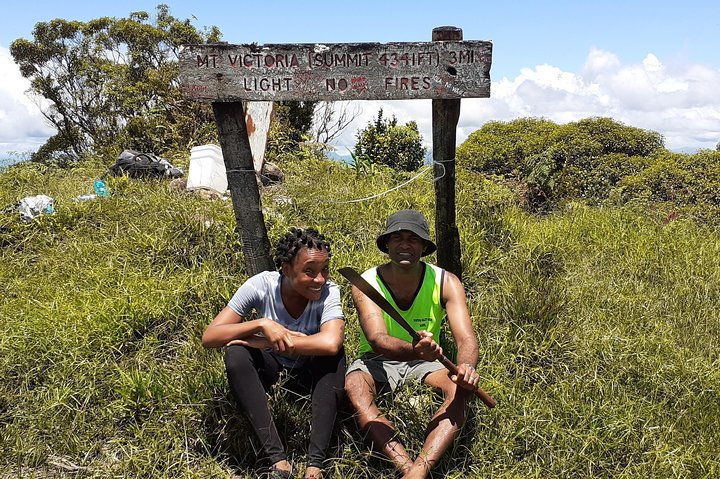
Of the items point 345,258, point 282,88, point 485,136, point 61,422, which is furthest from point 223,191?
point 485,136

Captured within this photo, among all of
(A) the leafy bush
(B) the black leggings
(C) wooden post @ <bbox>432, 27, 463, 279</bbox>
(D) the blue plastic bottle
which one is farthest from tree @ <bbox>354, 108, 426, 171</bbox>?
(B) the black leggings

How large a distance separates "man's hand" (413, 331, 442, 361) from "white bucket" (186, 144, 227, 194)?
3.73 meters

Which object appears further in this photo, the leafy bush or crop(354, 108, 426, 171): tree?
crop(354, 108, 426, 171): tree

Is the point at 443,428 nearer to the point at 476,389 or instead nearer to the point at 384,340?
the point at 476,389

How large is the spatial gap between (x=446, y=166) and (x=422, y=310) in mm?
892

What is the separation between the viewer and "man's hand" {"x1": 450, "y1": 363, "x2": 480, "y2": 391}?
264cm

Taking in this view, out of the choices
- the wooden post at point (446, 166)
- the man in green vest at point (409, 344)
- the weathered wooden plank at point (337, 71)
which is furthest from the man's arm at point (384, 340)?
the weathered wooden plank at point (337, 71)

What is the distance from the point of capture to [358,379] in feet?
9.59

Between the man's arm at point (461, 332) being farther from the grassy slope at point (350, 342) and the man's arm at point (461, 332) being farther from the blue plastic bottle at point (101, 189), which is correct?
the blue plastic bottle at point (101, 189)

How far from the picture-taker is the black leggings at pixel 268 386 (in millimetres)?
2645

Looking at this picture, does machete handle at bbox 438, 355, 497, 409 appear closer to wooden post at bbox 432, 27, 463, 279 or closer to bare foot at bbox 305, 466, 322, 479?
bare foot at bbox 305, 466, 322, 479

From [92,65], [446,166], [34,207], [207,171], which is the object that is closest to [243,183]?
[446,166]

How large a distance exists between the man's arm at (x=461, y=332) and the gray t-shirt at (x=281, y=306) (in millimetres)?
591

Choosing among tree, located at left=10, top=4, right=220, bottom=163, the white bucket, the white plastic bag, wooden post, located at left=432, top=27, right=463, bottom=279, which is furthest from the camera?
tree, located at left=10, top=4, right=220, bottom=163
